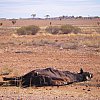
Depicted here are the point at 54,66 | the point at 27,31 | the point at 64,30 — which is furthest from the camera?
the point at 64,30

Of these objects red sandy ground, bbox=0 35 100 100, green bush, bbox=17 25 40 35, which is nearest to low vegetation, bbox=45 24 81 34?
green bush, bbox=17 25 40 35

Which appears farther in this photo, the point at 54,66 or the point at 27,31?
the point at 27,31

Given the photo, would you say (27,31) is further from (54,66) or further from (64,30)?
(54,66)

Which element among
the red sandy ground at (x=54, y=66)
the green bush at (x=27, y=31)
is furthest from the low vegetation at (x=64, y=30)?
the red sandy ground at (x=54, y=66)

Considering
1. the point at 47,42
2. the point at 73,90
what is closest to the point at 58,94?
the point at 73,90

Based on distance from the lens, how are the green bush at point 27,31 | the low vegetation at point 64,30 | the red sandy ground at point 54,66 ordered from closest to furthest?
the red sandy ground at point 54,66
the green bush at point 27,31
the low vegetation at point 64,30

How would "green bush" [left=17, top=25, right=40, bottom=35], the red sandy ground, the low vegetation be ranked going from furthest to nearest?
the low vegetation < "green bush" [left=17, top=25, right=40, bottom=35] < the red sandy ground

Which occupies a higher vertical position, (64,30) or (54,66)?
(64,30)

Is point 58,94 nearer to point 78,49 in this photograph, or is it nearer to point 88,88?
point 88,88

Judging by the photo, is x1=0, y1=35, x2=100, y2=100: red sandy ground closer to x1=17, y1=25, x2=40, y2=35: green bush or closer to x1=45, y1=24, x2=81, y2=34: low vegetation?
x1=17, y1=25, x2=40, y2=35: green bush

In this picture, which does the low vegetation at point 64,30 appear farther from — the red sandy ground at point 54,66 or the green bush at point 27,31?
the red sandy ground at point 54,66

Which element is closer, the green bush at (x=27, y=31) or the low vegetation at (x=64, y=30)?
the green bush at (x=27, y=31)

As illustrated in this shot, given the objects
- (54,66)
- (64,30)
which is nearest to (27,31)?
(64,30)

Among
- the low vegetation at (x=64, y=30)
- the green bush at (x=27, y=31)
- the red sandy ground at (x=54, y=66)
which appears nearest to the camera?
the red sandy ground at (x=54, y=66)
